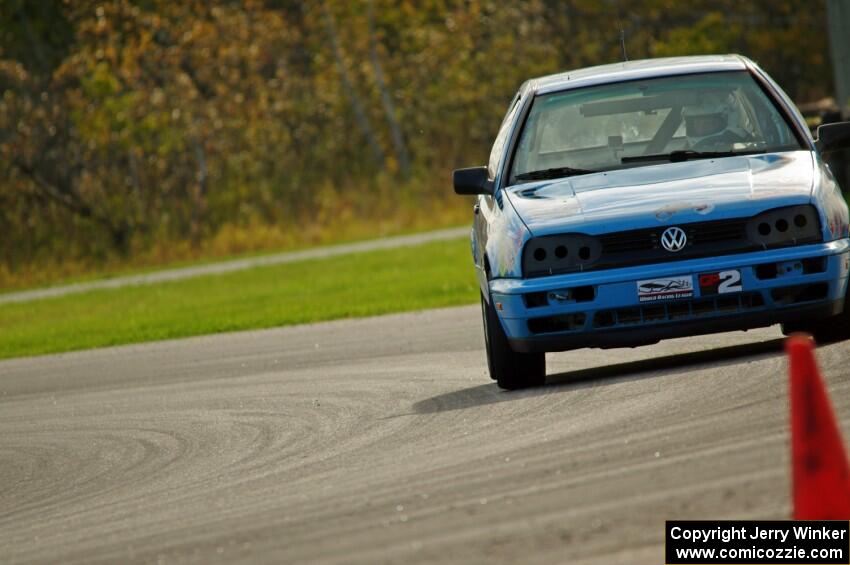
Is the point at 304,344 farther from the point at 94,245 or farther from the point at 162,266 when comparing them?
the point at 94,245

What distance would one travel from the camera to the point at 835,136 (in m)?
9.95

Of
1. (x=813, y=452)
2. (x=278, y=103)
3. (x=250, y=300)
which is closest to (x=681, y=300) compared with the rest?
(x=813, y=452)

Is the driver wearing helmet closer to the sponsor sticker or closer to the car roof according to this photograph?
the car roof

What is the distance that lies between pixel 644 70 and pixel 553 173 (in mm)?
1036

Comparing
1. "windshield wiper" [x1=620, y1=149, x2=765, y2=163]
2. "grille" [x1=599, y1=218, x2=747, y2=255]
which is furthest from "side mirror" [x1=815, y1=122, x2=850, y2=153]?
"grille" [x1=599, y1=218, x2=747, y2=255]

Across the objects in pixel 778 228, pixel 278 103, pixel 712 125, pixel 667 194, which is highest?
pixel 712 125

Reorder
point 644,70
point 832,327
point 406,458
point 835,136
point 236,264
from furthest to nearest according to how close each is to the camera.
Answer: point 236,264, point 644,70, point 835,136, point 832,327, point 406,458

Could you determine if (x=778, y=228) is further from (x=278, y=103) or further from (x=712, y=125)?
(x=278, y=103)

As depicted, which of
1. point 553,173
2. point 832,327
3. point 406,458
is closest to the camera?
point 406,458

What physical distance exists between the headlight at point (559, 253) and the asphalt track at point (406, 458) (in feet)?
2.25

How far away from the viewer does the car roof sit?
1064cm

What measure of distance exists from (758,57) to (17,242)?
15903mm

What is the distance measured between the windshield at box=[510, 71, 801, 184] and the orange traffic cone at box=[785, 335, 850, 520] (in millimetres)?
4695

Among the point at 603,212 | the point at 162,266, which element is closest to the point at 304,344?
the point at 603,212
